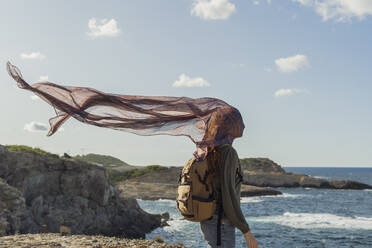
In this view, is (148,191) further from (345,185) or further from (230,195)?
(230,195)

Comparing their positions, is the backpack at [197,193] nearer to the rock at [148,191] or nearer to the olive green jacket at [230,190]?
the olive green jacket at [230,190]

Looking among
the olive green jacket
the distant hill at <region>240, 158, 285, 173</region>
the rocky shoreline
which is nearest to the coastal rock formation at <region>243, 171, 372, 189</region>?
the distant hill at <region>240, 158, 285, 173</region>

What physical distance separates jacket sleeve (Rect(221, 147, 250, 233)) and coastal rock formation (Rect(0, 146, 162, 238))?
45.6 ft

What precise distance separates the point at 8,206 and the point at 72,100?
12.3 meters

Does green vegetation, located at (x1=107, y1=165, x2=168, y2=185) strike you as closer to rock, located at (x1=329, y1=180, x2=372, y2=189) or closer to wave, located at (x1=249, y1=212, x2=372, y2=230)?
wave, located at (x1=249, y1=212, x2=372, y2=230)

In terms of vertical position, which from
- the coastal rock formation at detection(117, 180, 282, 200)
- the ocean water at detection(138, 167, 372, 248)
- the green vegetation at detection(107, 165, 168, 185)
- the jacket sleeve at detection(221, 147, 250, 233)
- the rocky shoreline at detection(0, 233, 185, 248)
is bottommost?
the ocean water at detection(138, 167, 372, 248)

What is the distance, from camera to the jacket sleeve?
3969mm

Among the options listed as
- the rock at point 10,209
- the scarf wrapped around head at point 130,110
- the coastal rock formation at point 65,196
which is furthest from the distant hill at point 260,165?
the scarf wrapped around head at point 130,110

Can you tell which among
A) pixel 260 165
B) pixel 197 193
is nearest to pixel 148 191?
pixel 197 193

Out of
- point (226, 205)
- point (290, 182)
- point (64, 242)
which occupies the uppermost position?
point (226, 205)

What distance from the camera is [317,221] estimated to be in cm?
3597

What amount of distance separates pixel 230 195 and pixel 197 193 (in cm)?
33

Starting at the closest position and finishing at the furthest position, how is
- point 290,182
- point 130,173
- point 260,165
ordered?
1. point 130,173
2. point 290,182
3. point 260,165

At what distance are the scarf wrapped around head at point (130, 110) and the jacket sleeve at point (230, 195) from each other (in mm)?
523
